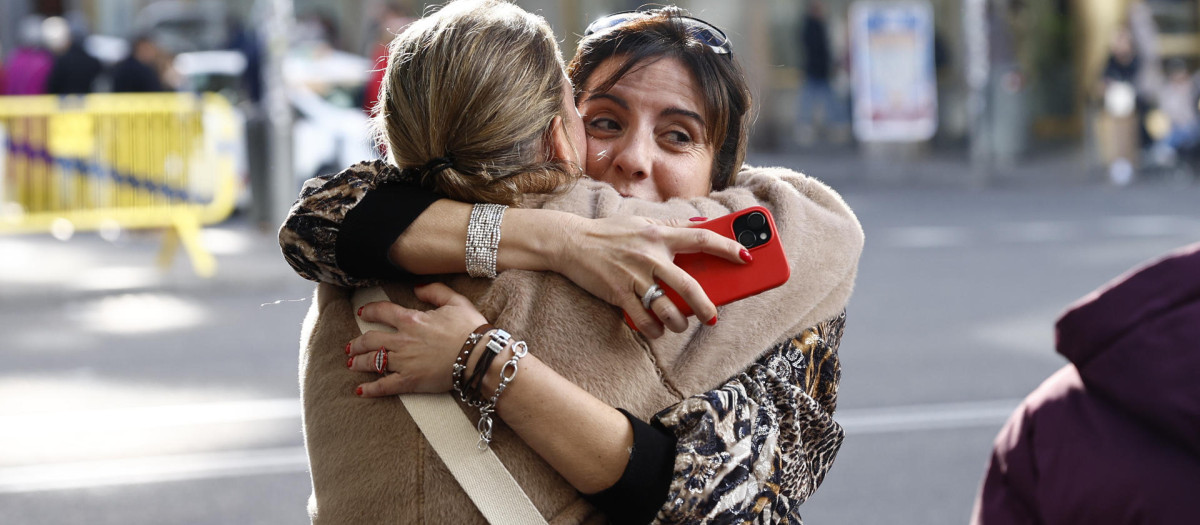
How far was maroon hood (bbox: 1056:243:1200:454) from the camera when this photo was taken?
5.34 feet

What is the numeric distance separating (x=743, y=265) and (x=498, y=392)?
0.35 meters

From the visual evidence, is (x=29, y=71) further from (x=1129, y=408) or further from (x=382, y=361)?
(x=1129, y=408)

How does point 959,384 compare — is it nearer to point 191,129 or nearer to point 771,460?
point 771,460

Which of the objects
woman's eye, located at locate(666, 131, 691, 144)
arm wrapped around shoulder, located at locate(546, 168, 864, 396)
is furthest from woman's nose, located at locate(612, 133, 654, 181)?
arm wrapped around shoulder, located at locate(546, 168, 864, 396)

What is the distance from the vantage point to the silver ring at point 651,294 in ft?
5.64

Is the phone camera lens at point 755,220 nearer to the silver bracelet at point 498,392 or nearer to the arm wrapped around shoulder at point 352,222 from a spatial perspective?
the silver bracelet at point 498,392

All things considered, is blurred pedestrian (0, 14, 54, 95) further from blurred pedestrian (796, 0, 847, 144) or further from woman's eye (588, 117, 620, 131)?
woman's eye (588, 117, 620, 131)

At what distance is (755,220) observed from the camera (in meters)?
1.75

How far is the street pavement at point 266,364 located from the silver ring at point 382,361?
98 cm

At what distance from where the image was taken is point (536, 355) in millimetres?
1766

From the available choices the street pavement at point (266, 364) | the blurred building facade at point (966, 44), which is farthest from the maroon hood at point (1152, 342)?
the blurred building facade at point (966, 44)

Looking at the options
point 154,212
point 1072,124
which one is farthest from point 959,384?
point 1072,124

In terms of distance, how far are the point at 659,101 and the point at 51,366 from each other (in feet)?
21.1

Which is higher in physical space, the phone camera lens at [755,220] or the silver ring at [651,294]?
the phone camera lens at [755,220]
